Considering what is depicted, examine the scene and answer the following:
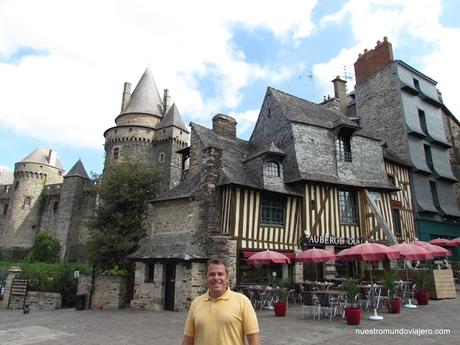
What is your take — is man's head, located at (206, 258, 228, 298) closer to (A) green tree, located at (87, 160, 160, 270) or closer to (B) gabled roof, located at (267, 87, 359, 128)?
(A) green tree, located at (87, 160, 160, 270)

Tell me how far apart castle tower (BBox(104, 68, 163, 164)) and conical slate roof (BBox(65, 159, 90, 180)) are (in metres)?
7.53

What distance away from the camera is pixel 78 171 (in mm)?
39719

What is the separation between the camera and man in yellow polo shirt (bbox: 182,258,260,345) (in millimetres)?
2307

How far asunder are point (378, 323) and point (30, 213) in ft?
143

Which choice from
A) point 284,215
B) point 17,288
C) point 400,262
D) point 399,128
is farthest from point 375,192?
point 17,288

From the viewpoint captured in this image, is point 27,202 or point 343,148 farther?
point 27,202

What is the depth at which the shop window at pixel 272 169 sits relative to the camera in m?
13.3

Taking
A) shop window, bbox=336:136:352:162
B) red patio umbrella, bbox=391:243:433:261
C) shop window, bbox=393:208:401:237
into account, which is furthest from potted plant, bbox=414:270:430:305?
shop window, bbox=393:208:401:237

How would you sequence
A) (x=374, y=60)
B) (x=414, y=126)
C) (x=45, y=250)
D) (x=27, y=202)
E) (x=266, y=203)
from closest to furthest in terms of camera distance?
(x=266, y=203) < (x=414, y=126) < (x=374, y=60) < (x=45, y=250) < (x=27, y=202)

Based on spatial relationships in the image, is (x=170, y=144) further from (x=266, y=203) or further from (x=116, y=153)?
(x=266, y=203)

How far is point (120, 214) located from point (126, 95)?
84.7 ft

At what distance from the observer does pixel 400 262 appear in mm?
14859

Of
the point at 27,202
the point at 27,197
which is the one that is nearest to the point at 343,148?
the point at 27,202

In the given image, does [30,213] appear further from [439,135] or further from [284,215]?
[439,135]
